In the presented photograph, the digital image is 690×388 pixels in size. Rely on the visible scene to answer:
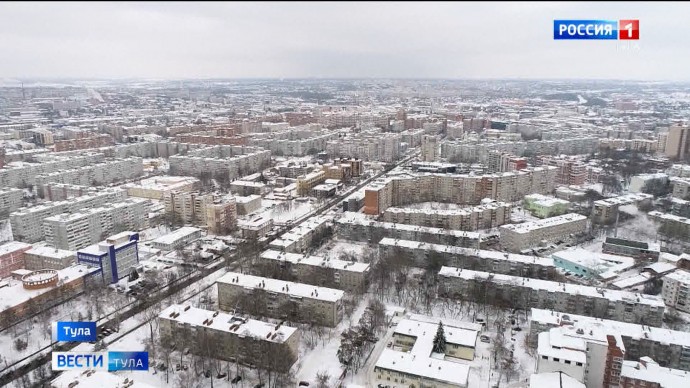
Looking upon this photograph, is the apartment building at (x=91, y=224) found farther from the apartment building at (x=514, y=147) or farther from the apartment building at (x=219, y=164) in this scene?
the apartment building at (x=514, y=147)

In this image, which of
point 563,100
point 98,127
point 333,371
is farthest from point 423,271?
point 563,100

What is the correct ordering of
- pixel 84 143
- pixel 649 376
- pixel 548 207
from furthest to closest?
A: pixel 84 143 → pixel 548 207 → pixel 649 376

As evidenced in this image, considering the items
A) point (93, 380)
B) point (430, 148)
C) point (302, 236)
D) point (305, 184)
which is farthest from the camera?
point (430, 148)

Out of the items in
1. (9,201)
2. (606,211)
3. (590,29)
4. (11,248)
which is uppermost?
(590,29)

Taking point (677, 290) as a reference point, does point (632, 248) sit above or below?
above

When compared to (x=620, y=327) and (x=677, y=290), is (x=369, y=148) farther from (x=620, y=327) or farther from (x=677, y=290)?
(x=620, y=327)

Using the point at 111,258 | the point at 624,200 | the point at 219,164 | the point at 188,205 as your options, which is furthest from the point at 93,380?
the point at 624,200
